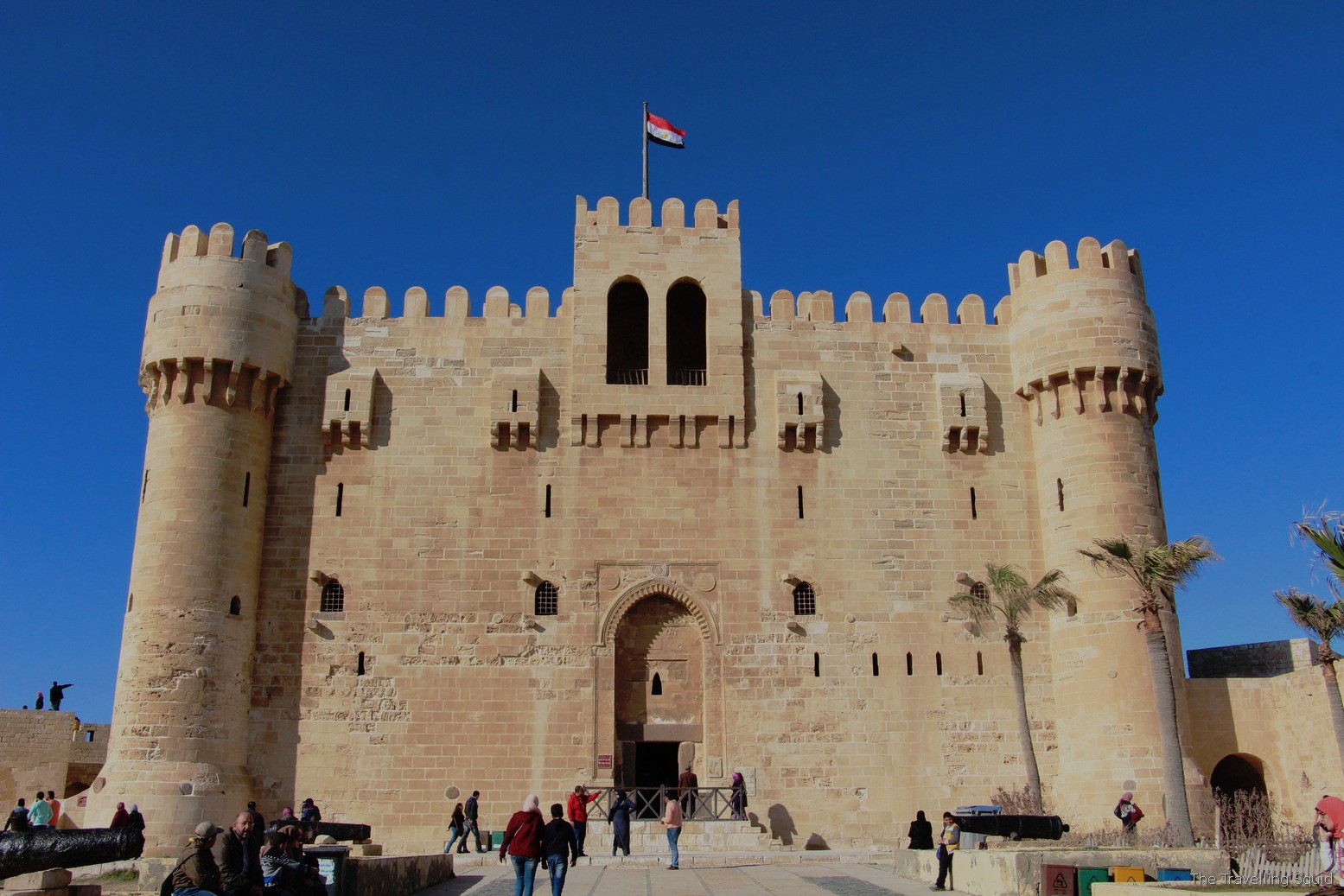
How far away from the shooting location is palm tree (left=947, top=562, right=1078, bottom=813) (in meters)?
21.1

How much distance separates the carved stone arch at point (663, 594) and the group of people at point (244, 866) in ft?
41.3

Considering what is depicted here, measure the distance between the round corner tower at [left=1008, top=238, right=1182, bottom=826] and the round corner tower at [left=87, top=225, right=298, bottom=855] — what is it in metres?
15.4

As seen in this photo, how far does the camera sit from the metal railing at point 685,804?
20375 millimetres

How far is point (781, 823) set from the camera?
21297 mm

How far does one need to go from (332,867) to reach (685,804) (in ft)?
37.1

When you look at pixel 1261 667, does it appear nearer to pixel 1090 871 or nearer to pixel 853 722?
pixel 853 722

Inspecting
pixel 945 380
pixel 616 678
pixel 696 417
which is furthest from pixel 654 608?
pixel 945 380

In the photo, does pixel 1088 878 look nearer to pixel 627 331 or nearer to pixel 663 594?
pixel 663 594

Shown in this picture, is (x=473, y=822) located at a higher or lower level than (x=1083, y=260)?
lower

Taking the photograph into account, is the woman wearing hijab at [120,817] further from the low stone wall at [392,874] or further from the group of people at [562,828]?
the low stone wall at [392,874]

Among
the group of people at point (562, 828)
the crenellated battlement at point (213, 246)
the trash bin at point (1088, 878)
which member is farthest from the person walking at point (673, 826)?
the crenellated battlement at point (213, 246)

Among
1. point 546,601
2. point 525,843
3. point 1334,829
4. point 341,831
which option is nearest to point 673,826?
point 341,831

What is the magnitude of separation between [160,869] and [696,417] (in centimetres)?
1258

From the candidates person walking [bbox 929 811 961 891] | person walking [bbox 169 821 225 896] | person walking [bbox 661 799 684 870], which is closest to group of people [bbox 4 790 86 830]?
person walking [bbox 661 799 684 870]
